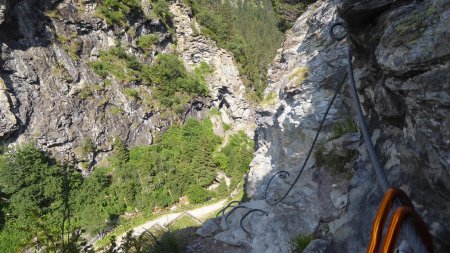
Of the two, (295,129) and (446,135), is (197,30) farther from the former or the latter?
(446,135)

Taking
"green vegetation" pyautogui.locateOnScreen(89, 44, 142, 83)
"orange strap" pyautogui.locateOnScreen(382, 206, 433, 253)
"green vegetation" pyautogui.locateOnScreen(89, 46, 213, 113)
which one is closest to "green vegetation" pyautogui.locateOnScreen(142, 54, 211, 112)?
"green vegetation" pyautogui.locateOnScreen(89, 46, 213, 113)

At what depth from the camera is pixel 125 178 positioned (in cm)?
2966

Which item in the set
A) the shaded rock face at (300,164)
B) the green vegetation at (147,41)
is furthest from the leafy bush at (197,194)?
the shaded rock face at (300,164)

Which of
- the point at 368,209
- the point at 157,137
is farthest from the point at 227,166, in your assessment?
the point at 368,209

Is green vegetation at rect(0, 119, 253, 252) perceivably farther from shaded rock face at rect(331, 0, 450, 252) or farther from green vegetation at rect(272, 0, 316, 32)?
shaded rock face at rect(331, 0, 450, 252)

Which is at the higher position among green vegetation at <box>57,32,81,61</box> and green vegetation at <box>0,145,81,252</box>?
green vegetation at <box>57,32,81,61</box>

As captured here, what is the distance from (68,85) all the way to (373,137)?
30490 mm

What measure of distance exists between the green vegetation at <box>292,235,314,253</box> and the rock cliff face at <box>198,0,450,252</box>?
114mm

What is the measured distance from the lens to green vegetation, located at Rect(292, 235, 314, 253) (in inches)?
181

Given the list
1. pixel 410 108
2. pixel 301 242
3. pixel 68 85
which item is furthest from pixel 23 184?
pixel 410 108

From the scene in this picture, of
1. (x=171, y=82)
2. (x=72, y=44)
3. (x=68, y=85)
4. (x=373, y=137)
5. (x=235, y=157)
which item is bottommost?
(x=235, y=157)

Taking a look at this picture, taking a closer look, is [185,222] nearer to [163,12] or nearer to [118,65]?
[118,65]

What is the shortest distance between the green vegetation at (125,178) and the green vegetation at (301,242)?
18.9m

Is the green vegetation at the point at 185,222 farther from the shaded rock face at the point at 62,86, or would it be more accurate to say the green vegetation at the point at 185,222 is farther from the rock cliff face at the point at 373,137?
the shaded rock face at the point at 62,86
